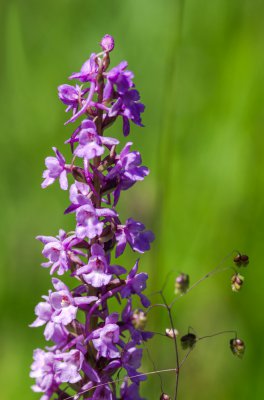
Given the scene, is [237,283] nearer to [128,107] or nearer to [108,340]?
[108,340]

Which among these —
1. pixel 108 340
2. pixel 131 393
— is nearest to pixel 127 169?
pixel 108 340

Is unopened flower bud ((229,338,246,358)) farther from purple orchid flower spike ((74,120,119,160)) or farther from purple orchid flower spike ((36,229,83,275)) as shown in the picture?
purple orchid flower spike ((74,120,119,160))

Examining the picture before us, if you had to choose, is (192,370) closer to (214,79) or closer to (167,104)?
(167,104)

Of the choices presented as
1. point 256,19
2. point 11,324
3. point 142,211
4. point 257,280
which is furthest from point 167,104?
point 256,19

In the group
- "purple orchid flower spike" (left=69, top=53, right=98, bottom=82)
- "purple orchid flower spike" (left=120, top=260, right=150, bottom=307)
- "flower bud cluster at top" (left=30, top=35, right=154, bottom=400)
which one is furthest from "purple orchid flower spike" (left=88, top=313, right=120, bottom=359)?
"purple orchid flower spike" (left=69, top=53, right=98, bottom=82)

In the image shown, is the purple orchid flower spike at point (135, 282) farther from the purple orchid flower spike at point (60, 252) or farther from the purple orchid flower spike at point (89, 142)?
the purple orchid flower spike at point (89, 142)

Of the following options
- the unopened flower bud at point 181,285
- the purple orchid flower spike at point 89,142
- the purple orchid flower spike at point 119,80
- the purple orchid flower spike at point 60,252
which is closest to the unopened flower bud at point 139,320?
the unopened flower bud at point 181,285
